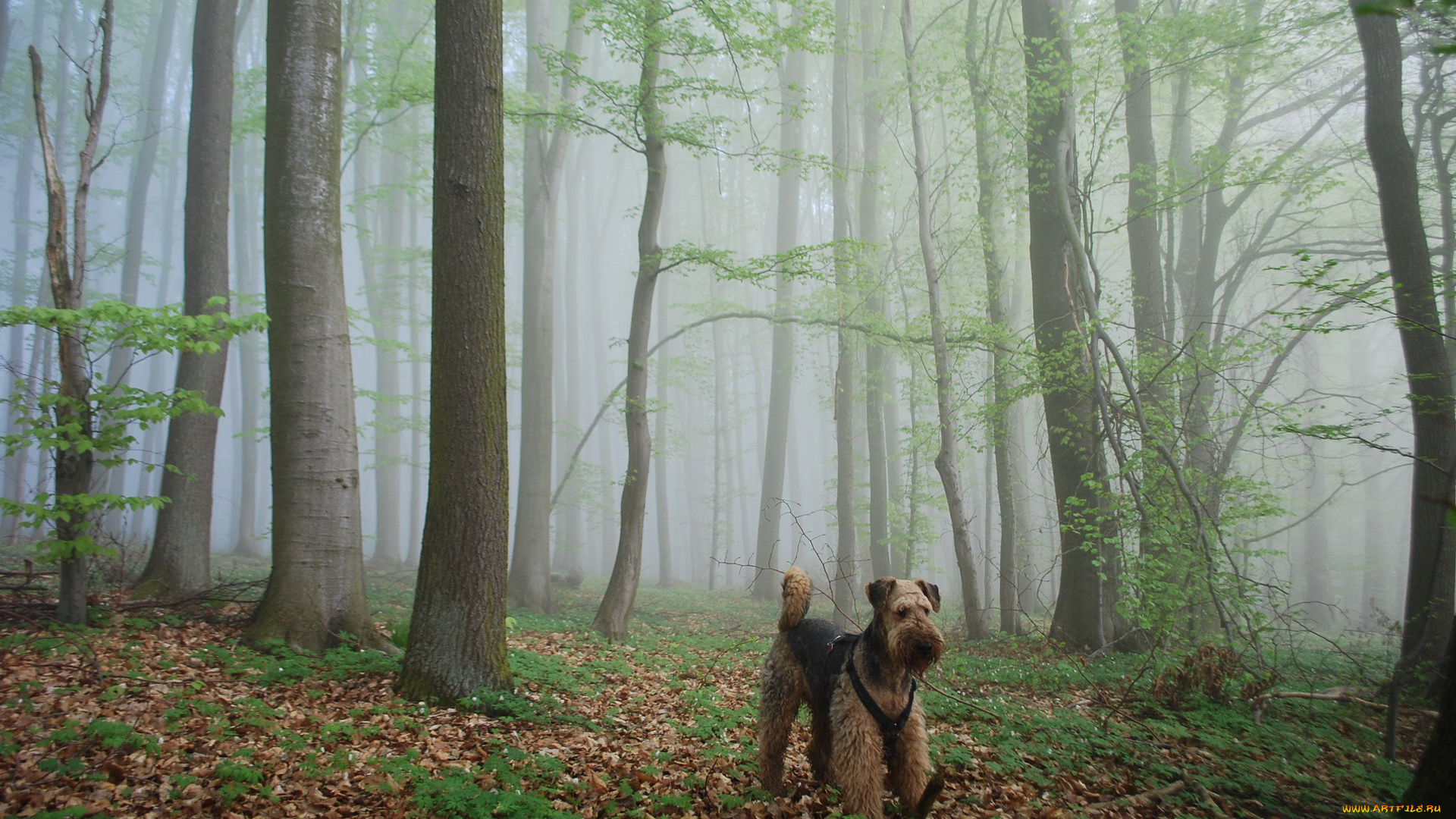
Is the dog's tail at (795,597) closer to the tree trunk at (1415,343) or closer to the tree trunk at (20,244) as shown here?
the tree trunk at (1415,343)

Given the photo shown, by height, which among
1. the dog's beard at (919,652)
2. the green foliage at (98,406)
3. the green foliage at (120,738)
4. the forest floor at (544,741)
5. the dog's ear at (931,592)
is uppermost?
the green foliage at (98,406)

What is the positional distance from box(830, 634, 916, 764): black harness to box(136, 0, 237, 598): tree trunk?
6.81 meters

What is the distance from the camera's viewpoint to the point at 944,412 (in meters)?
9.87

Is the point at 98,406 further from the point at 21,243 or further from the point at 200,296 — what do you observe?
the point at 21,243

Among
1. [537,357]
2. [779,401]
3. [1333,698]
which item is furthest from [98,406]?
[779,401]

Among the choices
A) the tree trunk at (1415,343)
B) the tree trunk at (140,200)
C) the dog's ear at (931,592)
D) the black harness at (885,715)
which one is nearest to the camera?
the black harness at (885,715)

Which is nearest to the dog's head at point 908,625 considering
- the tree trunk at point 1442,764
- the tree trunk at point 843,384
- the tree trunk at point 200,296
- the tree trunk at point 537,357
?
the tree trunk at point 1442,764

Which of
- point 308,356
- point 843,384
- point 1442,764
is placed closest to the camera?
point 1442,764

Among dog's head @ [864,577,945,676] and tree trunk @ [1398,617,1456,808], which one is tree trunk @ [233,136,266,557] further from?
tree trunk @ [1398,617,1456,808]

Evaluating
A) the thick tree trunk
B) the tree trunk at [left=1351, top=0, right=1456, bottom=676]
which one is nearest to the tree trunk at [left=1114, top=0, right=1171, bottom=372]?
the thick tree trunk

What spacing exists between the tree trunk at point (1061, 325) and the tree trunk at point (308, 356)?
7585mm

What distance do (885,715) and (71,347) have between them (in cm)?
629

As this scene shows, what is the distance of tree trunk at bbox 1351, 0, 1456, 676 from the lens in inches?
244

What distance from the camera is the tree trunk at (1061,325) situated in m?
8.28
